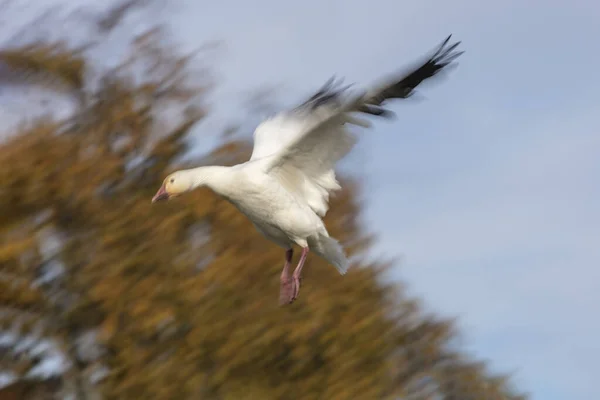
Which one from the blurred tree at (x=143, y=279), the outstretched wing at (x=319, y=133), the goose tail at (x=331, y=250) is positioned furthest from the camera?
the blurred tree at (x=143, y=279)

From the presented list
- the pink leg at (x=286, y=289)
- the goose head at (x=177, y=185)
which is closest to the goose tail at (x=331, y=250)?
the pink leg at (x=286, y=289)

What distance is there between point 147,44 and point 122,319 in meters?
3.75

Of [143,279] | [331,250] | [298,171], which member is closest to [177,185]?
[298,171]

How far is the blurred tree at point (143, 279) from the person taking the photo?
11883 mm

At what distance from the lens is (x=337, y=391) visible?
12812 mm

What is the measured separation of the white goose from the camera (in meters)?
7.12

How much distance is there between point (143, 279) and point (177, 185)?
16.0 feet

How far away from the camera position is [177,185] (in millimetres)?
7398

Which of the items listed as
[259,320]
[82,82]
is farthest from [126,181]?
[259,320]

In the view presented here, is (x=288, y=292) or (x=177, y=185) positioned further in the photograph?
(x=288, y=292)

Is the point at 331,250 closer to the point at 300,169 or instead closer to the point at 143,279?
the point at 300,169

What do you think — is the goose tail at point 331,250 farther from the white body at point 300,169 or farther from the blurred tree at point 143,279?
the blurred tree at point 143,279

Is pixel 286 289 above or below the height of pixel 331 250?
below

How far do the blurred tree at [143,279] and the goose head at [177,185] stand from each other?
160 inches
